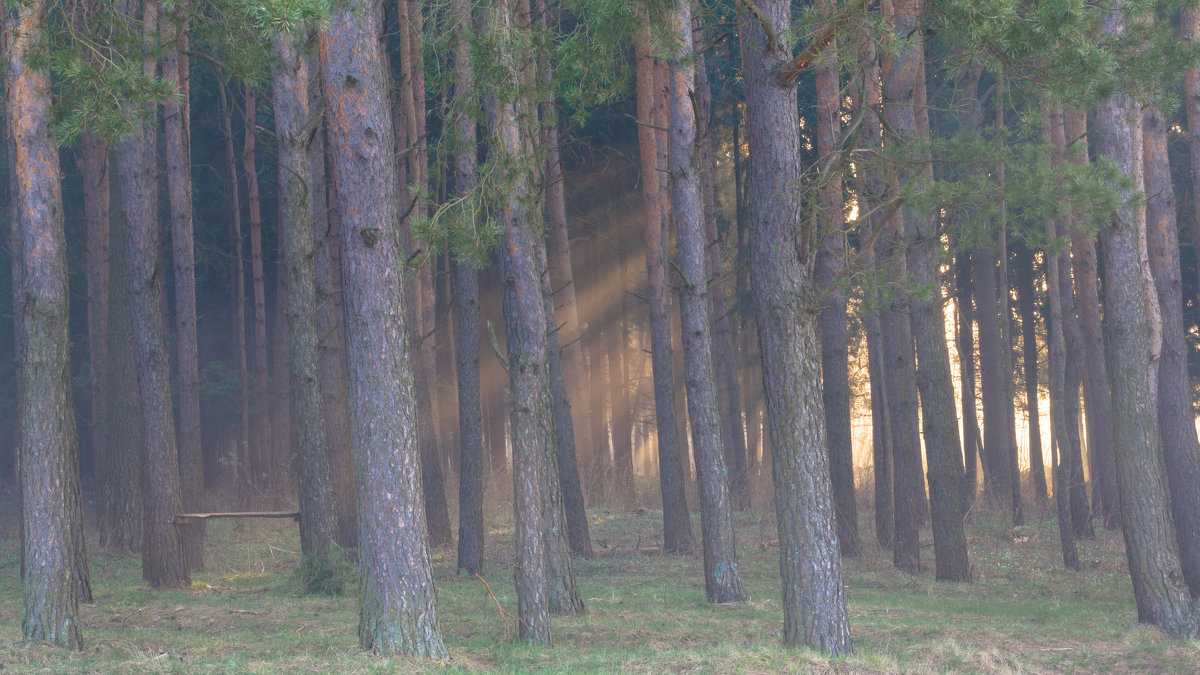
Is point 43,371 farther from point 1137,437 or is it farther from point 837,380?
point 837,380

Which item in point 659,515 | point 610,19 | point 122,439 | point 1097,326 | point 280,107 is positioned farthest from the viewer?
point 659,515

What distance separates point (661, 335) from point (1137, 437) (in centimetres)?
811

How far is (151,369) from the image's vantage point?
11875 millimetres

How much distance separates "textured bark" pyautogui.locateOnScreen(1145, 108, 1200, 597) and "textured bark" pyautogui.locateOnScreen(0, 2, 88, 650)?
12823mm

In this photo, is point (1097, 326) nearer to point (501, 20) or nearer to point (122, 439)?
point (501, 20)

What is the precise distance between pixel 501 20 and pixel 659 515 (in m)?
13.7

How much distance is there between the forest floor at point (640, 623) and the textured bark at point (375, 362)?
0.51 meters

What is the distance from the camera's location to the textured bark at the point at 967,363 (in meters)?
23.9

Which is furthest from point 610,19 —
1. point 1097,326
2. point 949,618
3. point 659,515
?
point 659,515

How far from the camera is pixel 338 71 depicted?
7598 millimetres

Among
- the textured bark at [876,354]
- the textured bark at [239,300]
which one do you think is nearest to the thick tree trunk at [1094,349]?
the textured bark at [876,354]

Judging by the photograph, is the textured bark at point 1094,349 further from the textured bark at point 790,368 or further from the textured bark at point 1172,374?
the textured bark at point 790,368

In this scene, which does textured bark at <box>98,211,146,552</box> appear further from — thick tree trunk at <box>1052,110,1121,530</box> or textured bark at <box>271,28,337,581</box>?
thick tree trunk at <box>1052,110,1121,530</box>

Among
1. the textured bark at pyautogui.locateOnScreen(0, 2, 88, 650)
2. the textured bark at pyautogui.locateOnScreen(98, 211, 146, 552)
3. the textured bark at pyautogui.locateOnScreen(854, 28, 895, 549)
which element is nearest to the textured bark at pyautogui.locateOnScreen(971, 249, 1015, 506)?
the textured bark at pyautogui.locateOnScreen(854, 28, 895, 549)
